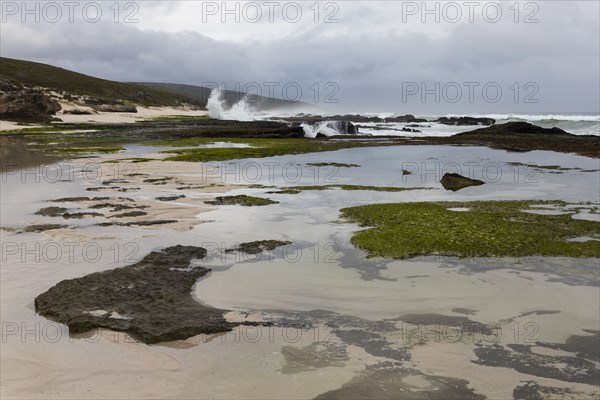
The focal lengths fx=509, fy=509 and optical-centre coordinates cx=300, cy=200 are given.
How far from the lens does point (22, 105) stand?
76.3 meters

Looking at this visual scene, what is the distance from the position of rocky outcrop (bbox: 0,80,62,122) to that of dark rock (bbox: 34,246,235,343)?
252 feet

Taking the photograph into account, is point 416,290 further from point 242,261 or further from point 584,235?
point 584,235

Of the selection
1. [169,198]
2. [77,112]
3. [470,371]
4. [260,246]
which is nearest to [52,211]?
[169,198]

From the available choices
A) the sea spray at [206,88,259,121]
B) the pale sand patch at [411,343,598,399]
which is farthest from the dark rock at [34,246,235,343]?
the sea spray at [206,88,259,121]

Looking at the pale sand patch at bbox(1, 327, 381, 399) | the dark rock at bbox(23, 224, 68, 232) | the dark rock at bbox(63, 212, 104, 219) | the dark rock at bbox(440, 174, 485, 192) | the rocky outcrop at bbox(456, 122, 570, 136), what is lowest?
the pale sand patch at bbox(1, 327, 381, 399)

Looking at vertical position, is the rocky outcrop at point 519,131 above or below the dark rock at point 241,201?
above

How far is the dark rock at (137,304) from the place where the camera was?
7.48m

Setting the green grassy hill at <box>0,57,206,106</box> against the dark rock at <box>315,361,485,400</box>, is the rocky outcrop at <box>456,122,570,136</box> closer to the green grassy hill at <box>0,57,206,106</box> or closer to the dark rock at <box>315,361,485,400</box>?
the dark rock at <box>315,361,485,400</box>

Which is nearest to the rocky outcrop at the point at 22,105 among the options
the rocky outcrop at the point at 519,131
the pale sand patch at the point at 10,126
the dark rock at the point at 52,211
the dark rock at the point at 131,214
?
the pale sand patch at the point at 10,126

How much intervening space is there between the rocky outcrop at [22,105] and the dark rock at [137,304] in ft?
252

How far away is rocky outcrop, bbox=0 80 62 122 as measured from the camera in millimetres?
74562

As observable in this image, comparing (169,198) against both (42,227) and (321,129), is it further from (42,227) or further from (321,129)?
(321,129)

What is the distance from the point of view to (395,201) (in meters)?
18.4

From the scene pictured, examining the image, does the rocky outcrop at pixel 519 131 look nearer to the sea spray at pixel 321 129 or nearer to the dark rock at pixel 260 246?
the sea spray at pixel 321 129
